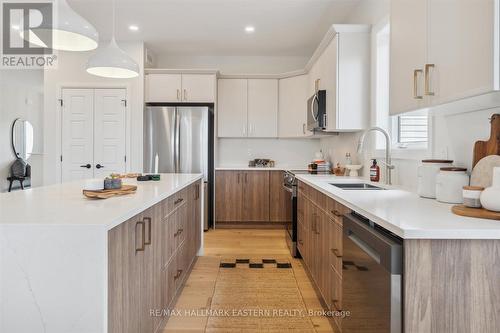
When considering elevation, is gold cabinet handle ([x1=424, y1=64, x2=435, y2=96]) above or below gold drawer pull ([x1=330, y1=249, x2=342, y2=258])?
above

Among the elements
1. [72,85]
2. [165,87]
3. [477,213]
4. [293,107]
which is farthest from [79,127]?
[477,213]

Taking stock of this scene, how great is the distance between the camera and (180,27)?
4.38 m

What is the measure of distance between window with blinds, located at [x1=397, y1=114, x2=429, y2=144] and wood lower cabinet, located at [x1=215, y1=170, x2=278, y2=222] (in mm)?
2325

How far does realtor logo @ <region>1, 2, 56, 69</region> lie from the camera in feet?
6.59

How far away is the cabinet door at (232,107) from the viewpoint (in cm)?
520

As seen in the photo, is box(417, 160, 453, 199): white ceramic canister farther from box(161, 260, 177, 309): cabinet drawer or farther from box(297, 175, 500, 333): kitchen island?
box(161, 260, 177, 309): cabinet drawer

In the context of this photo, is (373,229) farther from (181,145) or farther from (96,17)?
(96,17)

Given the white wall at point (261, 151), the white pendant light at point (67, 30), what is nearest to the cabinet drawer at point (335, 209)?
the white pendant light at point (67, 30)

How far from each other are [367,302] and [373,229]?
0.29 meters

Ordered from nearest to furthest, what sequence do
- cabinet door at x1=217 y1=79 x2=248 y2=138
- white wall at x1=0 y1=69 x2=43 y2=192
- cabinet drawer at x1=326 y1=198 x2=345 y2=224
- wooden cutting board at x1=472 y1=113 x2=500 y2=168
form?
wooden cutting board at x1=472 y1=113 x2=500 y2=168, cabinet drawer at x1=326 y1=198 x2=345 y2=224, cabinet door at x1=217 y1=79 x2=248 y2=138, white wall at x1=0 y1=69 x2=43 y2=192

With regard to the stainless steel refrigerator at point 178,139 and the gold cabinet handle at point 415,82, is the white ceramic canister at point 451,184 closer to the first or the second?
the gold cabinet handle at point 415,82

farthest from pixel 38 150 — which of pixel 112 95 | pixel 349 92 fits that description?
pixel 349 92

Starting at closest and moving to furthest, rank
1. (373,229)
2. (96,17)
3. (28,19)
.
→ (373,229) < (28,19) < (96,17)

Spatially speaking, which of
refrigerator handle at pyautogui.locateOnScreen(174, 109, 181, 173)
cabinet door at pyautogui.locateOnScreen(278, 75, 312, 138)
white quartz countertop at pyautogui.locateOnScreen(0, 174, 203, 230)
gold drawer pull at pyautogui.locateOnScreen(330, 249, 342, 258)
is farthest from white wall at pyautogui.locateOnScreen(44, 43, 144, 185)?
gold drawer pull at pyautogui.locateOnScreen(330, 249, 342, 258)
